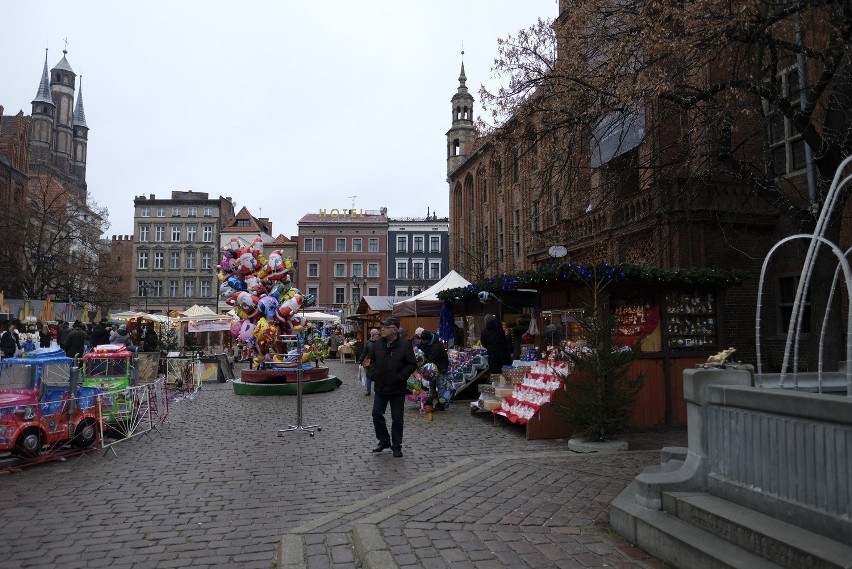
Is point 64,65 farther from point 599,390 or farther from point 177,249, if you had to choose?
point 599,390

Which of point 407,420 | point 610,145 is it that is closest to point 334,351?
point 610,145

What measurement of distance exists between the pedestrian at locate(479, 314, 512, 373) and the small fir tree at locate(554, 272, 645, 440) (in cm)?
411

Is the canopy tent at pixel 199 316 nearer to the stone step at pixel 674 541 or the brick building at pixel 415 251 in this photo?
the stone step at pixel 674 541

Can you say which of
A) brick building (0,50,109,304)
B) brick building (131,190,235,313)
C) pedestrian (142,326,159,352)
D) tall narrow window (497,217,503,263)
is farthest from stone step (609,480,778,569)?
brick building (131,190,235,313)

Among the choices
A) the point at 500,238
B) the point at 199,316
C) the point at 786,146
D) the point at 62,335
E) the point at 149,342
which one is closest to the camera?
the point at 786,146

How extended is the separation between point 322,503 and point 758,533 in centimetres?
391

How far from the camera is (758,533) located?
3.85 meters

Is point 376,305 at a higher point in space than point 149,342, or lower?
higher

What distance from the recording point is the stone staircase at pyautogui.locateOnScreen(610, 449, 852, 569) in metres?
3.56

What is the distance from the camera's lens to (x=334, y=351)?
4141 centimetres

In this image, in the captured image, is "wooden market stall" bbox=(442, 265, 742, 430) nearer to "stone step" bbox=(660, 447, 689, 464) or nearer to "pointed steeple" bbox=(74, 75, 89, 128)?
"stone step" bbox=(660, 447, 689, 464)

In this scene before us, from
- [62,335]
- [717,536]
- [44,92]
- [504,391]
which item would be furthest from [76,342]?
[44,92]

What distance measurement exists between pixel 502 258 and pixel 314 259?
41.0 metres

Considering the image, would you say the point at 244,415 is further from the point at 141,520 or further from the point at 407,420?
the point at 141,520
